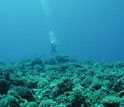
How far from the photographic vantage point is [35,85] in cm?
1070

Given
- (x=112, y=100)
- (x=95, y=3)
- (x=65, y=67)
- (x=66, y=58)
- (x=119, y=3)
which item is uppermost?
(x=95, y=3)

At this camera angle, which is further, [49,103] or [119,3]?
[119,3]

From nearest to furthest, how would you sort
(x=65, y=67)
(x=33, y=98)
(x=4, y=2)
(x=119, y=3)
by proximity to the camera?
(x=33, y=98) → (x=65, y=67) → (x=119, y=3) → (x=4, y=2)

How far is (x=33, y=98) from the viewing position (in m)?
8.07

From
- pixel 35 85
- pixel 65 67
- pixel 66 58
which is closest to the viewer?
pixel 35 85

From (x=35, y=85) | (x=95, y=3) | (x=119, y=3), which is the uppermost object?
(x=95, y=3)

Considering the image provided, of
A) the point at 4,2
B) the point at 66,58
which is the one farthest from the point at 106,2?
the point at 66,58

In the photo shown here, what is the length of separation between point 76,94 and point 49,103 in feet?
3.06

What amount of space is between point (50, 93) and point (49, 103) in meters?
2.06

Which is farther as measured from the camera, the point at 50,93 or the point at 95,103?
the point at 50,93

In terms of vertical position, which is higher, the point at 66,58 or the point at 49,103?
the point at 66,58

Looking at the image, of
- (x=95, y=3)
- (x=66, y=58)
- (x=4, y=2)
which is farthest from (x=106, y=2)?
(x=66, y=58)

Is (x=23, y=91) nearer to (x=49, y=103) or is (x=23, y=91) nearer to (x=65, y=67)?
(x=49, y=103)

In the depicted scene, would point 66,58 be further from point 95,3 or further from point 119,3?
point 95,3
